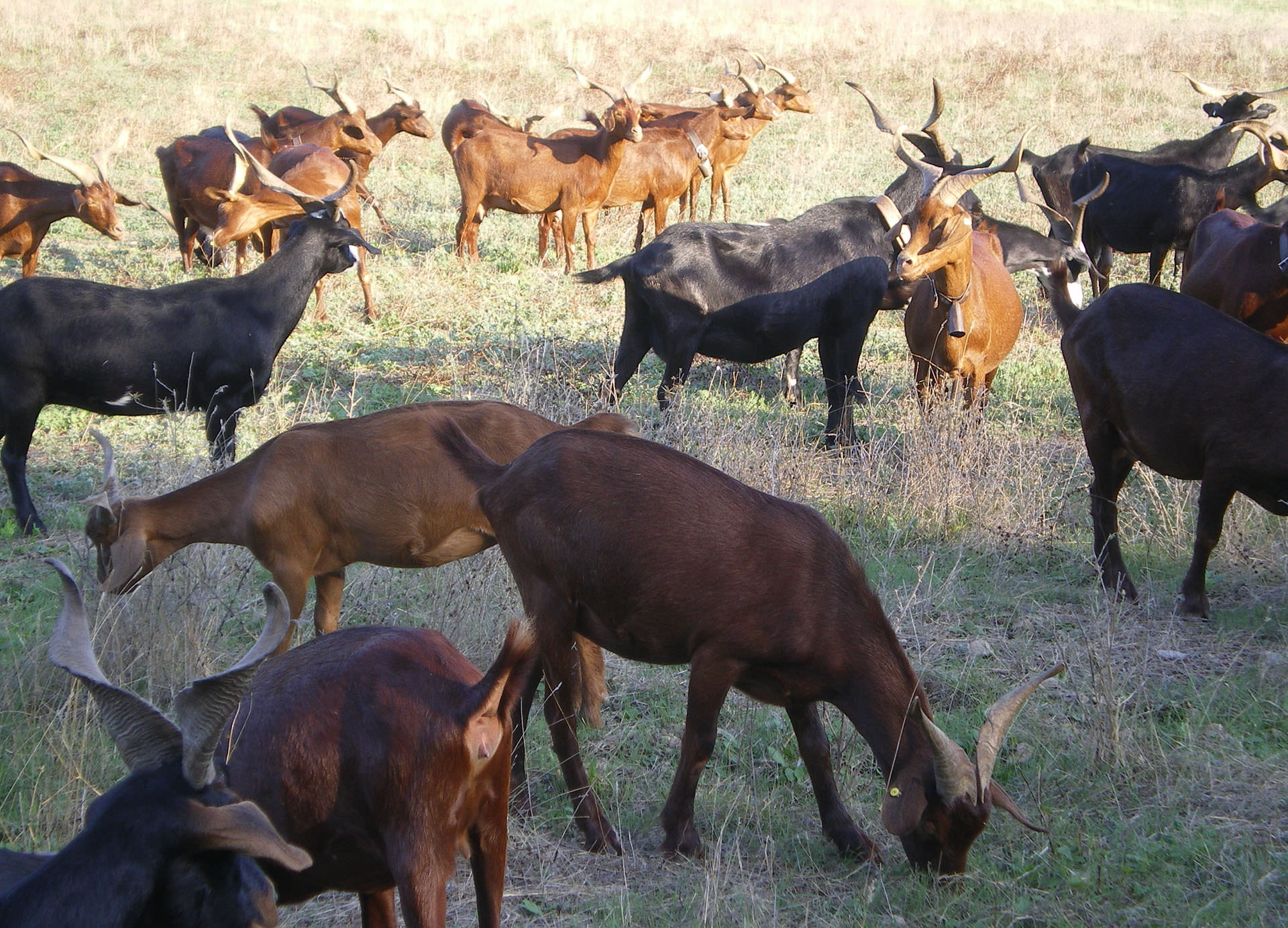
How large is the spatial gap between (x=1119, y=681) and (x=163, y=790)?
434 centimetres

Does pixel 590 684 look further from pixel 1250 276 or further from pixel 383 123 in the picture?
pixel 383 123

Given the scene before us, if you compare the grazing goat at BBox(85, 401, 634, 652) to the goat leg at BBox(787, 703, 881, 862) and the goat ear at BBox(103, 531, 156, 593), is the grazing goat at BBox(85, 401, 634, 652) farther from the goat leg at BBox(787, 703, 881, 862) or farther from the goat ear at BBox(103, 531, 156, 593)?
the goat leg at BBox(787, 703, 881, 862)

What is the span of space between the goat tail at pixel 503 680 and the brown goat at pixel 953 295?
6066mm

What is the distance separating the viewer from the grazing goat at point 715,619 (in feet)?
13.2

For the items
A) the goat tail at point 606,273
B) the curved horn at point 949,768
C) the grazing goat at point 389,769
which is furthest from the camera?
the goat tail at point 606,273

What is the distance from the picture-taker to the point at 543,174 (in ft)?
50.2

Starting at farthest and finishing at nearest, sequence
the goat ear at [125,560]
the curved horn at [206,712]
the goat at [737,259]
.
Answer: the goat at [737,259] → the goat ear at [125,560] → the curved horn at [206,712]

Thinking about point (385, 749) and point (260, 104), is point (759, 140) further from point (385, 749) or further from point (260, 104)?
point (385, 749)

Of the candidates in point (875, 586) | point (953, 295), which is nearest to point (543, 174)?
point (953, 295)

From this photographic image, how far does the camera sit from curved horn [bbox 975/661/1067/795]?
3.92 m

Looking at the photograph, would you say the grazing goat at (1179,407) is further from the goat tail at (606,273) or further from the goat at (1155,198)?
the goat at (1155,198)

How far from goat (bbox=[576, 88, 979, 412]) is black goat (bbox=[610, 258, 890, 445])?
0.05m

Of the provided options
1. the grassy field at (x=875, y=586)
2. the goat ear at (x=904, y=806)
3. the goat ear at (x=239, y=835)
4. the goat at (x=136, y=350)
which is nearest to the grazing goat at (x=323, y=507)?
the grassy field at (x=875, y=586)

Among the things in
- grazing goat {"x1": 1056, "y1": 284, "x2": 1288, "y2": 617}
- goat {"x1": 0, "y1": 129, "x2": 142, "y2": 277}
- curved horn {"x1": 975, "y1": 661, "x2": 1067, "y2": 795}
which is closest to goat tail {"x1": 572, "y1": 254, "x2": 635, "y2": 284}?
grazing goat {"x1": 1056, "y1": 284, "x2": 1288, "y2": 617}
